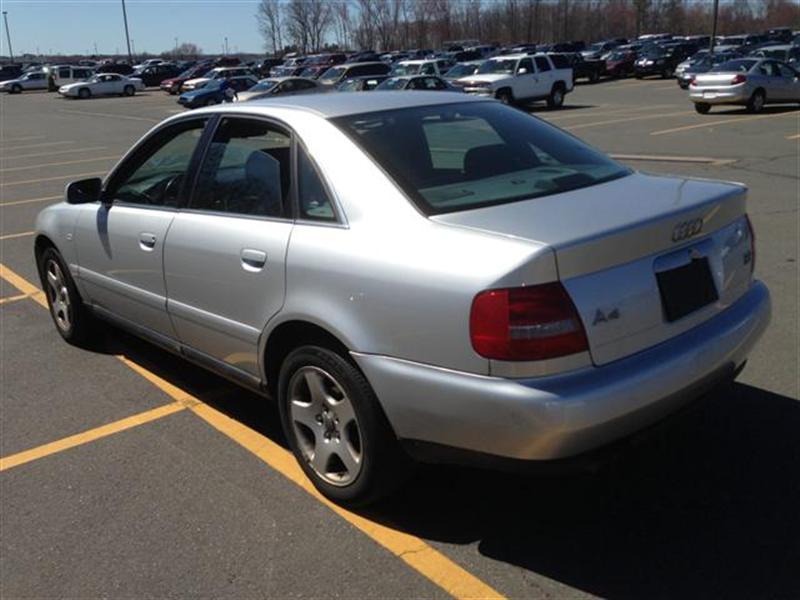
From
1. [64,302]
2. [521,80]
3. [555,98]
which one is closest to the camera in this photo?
[64,302]

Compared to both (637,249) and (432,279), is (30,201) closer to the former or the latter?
(432,279)

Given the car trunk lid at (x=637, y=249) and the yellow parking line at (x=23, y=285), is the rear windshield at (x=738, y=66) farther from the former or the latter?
the car trunk lid at (x=637, y=249)

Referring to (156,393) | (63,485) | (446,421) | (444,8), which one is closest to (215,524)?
(63,485)

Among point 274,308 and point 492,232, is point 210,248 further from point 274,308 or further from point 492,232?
point 492,232

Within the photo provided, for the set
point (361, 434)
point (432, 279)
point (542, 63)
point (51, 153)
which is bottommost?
point (51, 153)

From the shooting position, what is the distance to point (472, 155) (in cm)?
361

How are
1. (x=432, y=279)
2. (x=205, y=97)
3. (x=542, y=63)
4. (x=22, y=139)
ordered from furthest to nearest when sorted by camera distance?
(x=205, y=97)
(x=542, y=63)
(x=22, y=139)
(x=432, y=279)

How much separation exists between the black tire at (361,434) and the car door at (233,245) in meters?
0.27

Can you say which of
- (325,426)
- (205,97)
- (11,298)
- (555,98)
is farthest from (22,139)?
(325,426)

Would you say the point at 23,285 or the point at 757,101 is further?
the point at 757,101

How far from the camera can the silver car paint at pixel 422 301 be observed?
253cm

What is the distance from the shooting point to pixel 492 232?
2.69 m

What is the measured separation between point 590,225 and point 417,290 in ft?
2.12

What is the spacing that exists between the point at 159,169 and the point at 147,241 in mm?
606
